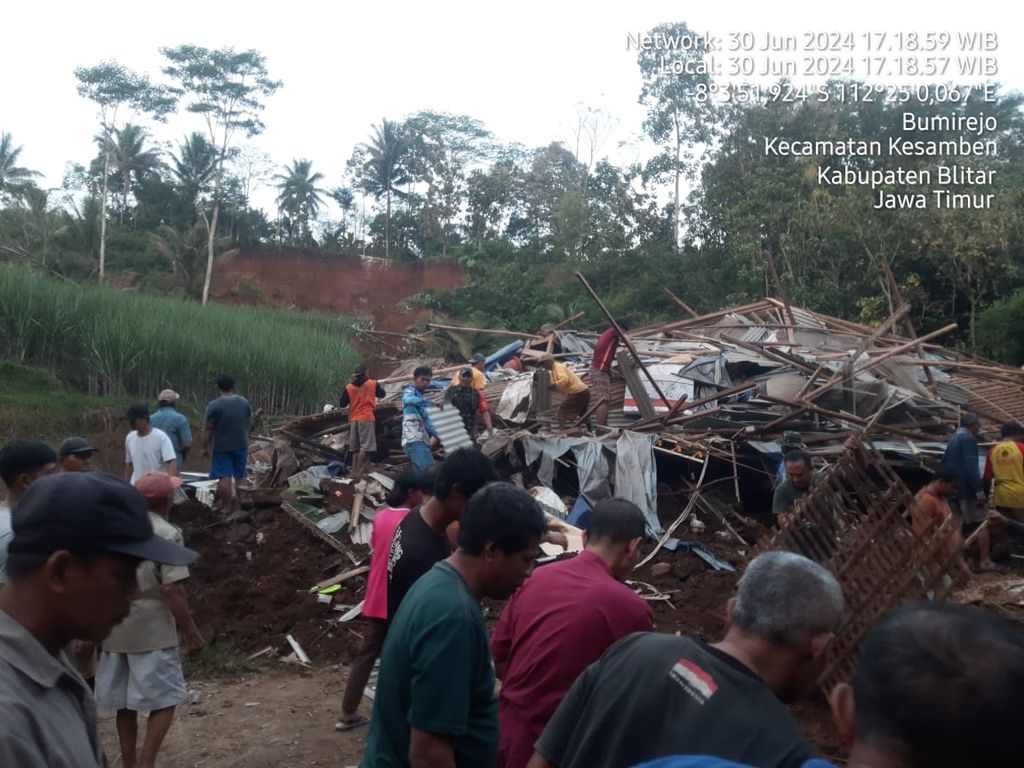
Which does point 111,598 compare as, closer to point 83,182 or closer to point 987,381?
point 987,381

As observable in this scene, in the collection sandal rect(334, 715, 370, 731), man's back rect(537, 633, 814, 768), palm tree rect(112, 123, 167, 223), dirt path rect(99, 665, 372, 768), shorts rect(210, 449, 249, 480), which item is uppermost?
palm tree rect(112, 123, 167, 223)

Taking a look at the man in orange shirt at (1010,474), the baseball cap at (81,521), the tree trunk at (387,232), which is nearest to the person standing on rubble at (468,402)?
the man in orange shirt at (1010,474)

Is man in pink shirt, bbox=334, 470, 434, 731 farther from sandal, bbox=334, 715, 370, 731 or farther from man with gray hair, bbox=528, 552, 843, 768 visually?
man with gray hair, bbox=528, 552, 843, 768

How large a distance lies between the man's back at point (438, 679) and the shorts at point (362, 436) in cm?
922

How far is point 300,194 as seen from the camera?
43219 mm

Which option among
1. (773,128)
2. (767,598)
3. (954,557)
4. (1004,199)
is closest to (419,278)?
(773,128)

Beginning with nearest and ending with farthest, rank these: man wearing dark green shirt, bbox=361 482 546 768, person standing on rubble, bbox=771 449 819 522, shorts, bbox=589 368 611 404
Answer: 1. man wearing dark green shirt, bbox=361 482 546 768
2. person standing on rubble, bbox=771 449 819 522
3. shorts, bbox=589 368 611 404

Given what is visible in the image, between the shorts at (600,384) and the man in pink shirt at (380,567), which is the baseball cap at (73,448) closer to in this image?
the man in pink shirt at (380,567)

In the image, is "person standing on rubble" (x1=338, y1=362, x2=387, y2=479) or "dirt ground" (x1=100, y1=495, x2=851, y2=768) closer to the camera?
"dirt ground" (x1=100, y1=495, x2=851, y2=768)

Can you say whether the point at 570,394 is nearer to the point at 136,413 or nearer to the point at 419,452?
the point at 419,452

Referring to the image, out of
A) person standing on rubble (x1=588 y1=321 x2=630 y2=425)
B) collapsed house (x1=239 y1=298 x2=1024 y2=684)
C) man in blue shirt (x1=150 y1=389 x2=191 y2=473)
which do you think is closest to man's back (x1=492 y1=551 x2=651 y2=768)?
collapsed house (x1=239 y1=298 x2=1024 y2=684)

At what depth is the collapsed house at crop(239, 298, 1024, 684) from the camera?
1088 cm

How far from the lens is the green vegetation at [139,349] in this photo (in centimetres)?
1877

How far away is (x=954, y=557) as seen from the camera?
5223mm
